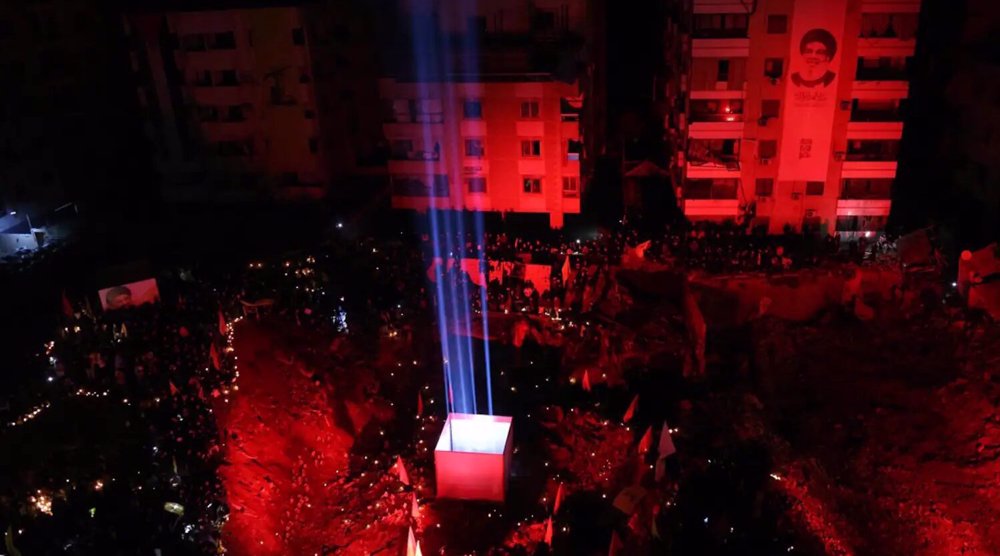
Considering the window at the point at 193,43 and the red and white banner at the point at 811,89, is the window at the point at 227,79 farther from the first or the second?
the red and white banner at the point at 811,89

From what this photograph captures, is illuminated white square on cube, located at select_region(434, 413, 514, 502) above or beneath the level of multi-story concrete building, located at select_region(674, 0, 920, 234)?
beneath

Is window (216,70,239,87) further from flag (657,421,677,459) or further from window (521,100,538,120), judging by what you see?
flag (657,421,677,459)

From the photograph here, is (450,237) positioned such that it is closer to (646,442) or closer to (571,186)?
(571,186)

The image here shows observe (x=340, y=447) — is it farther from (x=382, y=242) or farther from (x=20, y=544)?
(x=382, y=242)

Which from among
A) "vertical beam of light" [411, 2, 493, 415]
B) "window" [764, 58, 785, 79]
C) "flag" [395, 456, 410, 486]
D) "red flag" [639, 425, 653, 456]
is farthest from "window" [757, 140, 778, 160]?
"flag" [395, 456, 410, 486]

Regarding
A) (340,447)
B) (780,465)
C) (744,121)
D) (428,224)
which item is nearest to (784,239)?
(744,121)

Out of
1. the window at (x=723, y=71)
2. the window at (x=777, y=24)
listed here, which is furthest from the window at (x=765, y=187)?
the window at (x=777, y=24)
